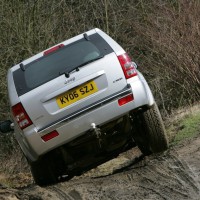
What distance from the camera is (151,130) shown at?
7.73 meters

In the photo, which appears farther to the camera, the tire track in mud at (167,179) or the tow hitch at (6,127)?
the tow hitch at (6,127)

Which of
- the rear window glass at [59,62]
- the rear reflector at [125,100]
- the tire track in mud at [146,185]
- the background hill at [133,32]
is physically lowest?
the background hill at [133,32]

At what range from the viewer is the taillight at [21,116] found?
732 centimetres

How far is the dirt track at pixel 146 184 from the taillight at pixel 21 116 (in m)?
0.76

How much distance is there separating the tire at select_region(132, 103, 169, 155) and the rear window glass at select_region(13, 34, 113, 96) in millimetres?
921

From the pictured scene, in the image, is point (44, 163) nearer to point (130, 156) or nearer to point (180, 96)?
point (130, 156)

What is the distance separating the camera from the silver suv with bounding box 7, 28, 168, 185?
7223 millimetres

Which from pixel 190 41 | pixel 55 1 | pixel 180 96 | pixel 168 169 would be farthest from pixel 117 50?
pixel 55 1

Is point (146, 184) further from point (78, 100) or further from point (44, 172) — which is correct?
point (44, 172)

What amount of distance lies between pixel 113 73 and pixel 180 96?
A: 29.4ft

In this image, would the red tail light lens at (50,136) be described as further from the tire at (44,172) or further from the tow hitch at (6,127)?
the tow hitch at (6,127)

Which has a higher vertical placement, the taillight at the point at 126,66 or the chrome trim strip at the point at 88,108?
the taillight at the point at 126,66

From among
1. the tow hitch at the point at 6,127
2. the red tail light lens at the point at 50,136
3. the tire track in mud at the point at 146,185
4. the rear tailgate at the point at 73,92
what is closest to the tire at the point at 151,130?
the tire track in mud at the point at 146,185

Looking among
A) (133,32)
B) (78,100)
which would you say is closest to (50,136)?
(78,100)
